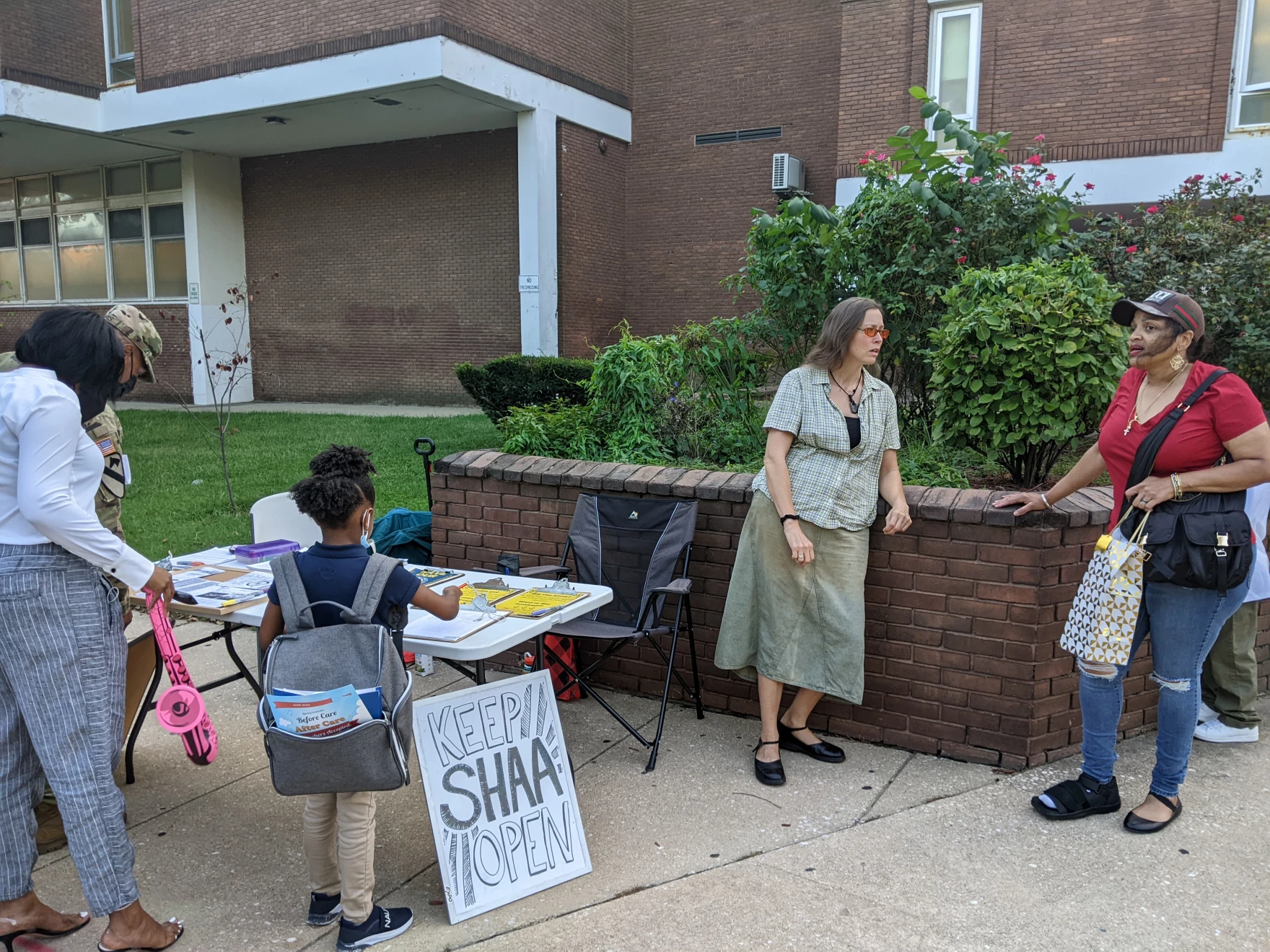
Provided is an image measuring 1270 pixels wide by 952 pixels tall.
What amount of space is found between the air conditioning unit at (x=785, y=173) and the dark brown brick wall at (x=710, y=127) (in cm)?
53

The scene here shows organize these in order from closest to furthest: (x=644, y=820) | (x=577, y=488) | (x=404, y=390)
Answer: (x=644, y=820)
(x=577, y=488)
(x=404, y=390)

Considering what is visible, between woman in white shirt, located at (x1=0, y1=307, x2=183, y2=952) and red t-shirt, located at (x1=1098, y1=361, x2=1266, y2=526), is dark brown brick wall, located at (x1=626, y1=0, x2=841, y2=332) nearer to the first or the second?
red t-shirt, located at (x1=1098, y1=361, x2=1266, y2=526)

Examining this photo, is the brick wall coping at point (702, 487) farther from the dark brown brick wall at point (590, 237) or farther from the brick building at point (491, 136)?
the dark brown brick wall at point (590, 237)

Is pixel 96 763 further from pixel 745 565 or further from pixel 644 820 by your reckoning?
pixel 745 565

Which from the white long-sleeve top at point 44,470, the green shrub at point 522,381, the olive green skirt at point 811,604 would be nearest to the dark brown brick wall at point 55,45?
the green shrub at point 522,381

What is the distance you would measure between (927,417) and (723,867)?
12.2ft

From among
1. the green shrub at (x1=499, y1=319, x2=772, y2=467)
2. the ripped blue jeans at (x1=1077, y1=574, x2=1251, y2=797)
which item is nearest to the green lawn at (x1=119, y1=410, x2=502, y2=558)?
the green shrub at (x1=499, y1=319, x2=772, y2=467)

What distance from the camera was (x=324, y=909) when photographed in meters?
2.82

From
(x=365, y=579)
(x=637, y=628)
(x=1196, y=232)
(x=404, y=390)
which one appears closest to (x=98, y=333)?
(x=365, y=579)

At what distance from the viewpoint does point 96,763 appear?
258 cm

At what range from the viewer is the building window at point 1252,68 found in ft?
39.5

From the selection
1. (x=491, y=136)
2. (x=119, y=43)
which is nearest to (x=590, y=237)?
(x=491, y=136)

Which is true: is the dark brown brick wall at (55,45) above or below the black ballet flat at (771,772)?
above

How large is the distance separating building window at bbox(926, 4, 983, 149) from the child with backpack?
12664mm
